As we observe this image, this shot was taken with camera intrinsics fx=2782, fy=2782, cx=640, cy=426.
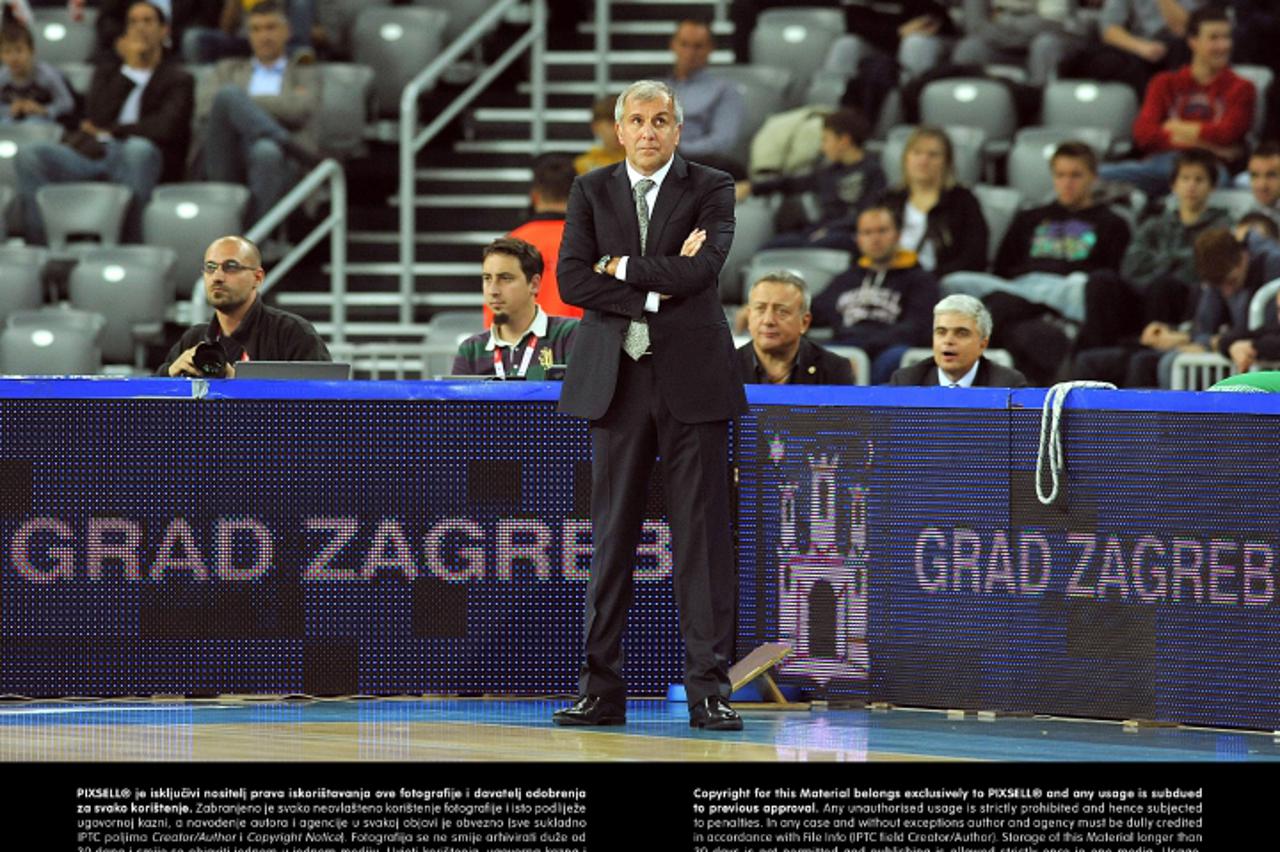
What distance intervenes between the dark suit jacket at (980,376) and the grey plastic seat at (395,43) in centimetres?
764

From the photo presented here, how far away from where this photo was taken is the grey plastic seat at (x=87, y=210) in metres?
17.1

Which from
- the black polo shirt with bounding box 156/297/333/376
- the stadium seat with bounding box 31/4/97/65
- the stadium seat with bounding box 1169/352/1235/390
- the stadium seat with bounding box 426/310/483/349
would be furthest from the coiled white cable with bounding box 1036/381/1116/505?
the stadium seat with bounding box 31/4/97/65

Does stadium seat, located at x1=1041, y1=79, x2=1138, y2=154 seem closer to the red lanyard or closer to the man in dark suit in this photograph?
the red lanyard

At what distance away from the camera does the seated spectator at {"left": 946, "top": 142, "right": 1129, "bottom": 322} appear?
1528 cm

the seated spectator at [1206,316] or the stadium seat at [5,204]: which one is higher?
the stadium seat at [5,204]

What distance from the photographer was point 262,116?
56.3 ft

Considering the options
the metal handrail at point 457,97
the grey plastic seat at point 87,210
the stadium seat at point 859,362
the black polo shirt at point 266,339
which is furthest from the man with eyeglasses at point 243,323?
the grey plastic seat at point 87,210

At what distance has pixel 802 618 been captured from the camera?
10.4 metres

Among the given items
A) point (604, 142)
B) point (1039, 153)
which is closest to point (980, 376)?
point (604, 142)

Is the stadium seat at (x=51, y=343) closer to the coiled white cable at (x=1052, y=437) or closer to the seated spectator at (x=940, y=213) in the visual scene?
the seated spectator at (x=940, y=213)

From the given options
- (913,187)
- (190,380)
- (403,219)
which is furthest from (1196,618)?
(403,219)

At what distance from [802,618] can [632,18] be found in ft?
31.3

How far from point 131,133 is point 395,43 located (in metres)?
1.89

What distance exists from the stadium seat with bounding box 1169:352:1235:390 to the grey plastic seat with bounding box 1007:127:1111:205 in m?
2.42
